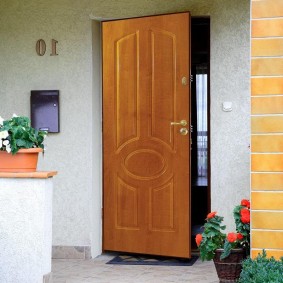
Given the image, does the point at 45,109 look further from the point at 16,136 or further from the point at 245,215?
the point at 245,215

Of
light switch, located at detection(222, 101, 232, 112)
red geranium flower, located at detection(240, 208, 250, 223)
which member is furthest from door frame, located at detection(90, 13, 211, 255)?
red geranium flower, located at detection(240, 208, 250, 223)

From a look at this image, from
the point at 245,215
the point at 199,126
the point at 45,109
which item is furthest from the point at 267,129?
the point at 199,126

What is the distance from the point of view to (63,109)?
6273 millimetres

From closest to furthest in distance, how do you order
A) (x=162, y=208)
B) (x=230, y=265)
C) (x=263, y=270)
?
(x=263, y=270), (x=230, y=265), (x=162, y=208)

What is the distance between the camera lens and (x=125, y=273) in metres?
5.43

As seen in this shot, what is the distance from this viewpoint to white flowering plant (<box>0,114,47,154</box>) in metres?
4.29

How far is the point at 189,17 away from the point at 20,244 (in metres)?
2.56

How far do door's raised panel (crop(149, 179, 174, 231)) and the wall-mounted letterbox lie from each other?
42.5 inches

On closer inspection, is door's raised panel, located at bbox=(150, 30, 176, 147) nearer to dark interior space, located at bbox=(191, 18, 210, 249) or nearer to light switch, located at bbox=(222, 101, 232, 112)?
light switch, located at bbox=(222, 101, 232, 112)

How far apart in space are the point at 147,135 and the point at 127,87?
47 centimetres

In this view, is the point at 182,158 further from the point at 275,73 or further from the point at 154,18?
the point at 275,73

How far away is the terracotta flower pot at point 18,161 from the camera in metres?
4.35

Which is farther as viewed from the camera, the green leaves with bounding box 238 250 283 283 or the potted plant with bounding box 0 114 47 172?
the potted plant with bounding box 0 114 47 172

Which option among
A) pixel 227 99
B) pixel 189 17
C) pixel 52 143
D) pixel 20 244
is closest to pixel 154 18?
pixel 189 17
